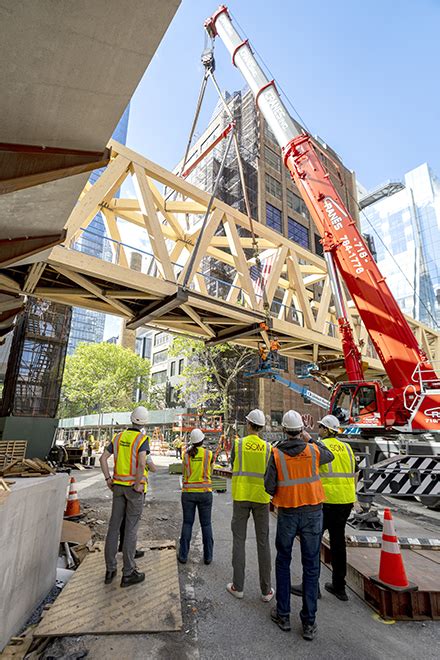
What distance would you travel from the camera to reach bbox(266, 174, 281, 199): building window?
34.8 m

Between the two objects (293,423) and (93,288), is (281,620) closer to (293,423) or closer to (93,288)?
(293,423)

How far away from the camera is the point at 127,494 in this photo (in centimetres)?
389

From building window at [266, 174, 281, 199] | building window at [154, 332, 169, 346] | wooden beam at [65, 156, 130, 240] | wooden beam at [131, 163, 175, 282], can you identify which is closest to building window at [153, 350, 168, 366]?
building window at [154, 332, 169, 346]

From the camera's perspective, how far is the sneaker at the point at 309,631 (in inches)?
117

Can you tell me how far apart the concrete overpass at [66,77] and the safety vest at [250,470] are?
3.31 meters

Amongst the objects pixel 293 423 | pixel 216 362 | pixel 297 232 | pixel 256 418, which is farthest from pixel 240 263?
pixel 297 232

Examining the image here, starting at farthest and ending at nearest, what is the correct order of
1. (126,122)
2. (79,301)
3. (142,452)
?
1. (126,122)
2. (79,301)
3. (142,452)

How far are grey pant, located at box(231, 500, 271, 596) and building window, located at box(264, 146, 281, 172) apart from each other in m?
37.3

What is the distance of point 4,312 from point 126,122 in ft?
620

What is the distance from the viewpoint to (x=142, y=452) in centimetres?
400

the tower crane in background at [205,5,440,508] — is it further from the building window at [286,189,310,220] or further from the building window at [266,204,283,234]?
the building window at [286,189,310,220]

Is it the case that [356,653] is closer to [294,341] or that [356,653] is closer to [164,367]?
[294,341]

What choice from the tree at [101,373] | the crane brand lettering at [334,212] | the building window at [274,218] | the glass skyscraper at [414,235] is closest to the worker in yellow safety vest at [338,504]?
the crane brand lettering at [334,212]

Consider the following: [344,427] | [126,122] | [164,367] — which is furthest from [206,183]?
[126,122]
